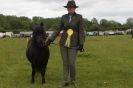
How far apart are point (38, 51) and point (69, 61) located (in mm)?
1241

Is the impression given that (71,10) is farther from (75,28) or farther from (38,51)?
(38,51)

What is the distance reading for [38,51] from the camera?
1277 cm

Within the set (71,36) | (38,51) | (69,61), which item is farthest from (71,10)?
(38,51)

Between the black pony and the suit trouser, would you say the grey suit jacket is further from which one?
the black pony

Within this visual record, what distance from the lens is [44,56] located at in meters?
12.8

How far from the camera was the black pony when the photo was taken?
1230 centimetres

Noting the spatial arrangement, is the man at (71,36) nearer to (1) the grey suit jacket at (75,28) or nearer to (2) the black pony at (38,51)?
(1) the grey suit jacket at (75,28)

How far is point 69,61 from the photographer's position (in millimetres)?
11969

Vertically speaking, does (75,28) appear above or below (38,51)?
above

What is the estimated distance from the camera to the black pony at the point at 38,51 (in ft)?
40.4

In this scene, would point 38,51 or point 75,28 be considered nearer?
point 75,28

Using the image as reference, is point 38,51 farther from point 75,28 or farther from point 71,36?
point 75,28

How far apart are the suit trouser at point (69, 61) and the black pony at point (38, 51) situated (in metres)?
0.69

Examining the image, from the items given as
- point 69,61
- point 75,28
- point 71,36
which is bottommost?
point 69,61
